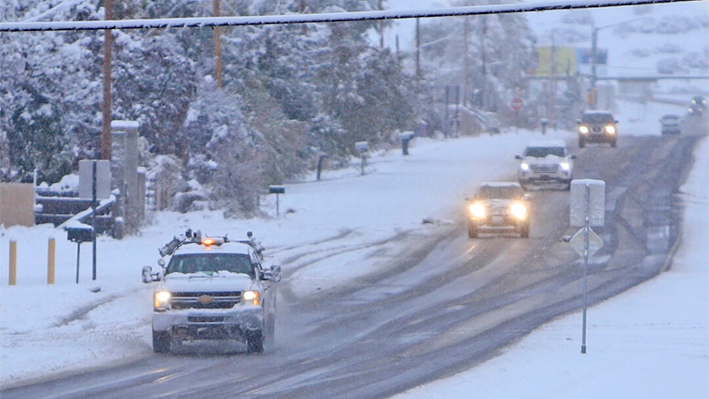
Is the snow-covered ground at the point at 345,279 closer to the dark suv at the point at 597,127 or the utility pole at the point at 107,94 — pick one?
the utility pole at the point at 107,94

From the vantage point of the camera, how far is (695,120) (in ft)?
348

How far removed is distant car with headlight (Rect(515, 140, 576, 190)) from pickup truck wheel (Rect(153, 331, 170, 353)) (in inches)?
1121

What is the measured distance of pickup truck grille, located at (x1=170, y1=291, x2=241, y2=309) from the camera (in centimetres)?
1711

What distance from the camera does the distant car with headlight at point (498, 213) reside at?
110ft

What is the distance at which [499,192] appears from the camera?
112 feet

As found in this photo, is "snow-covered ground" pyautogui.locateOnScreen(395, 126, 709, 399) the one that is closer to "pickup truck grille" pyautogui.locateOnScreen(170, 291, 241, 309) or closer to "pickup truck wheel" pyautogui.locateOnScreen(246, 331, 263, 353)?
"pickup truck wheel" pyautogui.locateOnScreen(246, 331, 263, 353)

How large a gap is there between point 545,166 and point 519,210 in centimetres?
1112

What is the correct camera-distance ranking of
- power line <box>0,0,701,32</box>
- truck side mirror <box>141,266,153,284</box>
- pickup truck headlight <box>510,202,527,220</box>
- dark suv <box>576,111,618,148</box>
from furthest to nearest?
1. dark suv <box>576,111,618,148</box>
2. pickup truck headlight <box>510,202,527,220</box>
3. truck side mirror <box>141,266,153,284</box>
4. power line <box>0,0,701,32</box>

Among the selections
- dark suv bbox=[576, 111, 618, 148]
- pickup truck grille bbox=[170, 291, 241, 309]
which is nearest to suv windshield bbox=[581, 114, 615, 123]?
dark suv bbox=[576, 111, 618, 148]

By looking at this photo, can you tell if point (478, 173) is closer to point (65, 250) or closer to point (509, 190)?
point (509, 190)

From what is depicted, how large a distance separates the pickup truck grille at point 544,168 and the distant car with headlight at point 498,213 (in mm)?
10769

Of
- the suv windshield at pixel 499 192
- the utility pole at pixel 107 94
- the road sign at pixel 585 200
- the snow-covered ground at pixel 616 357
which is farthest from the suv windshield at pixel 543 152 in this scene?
the road sign at pixel 585 200

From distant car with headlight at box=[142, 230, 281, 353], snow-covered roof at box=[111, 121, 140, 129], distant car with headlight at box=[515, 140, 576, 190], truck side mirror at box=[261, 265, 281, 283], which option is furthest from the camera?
distant car with headlight at box=[515, 140, 576, 190]

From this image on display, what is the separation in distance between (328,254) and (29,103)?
11967mm
